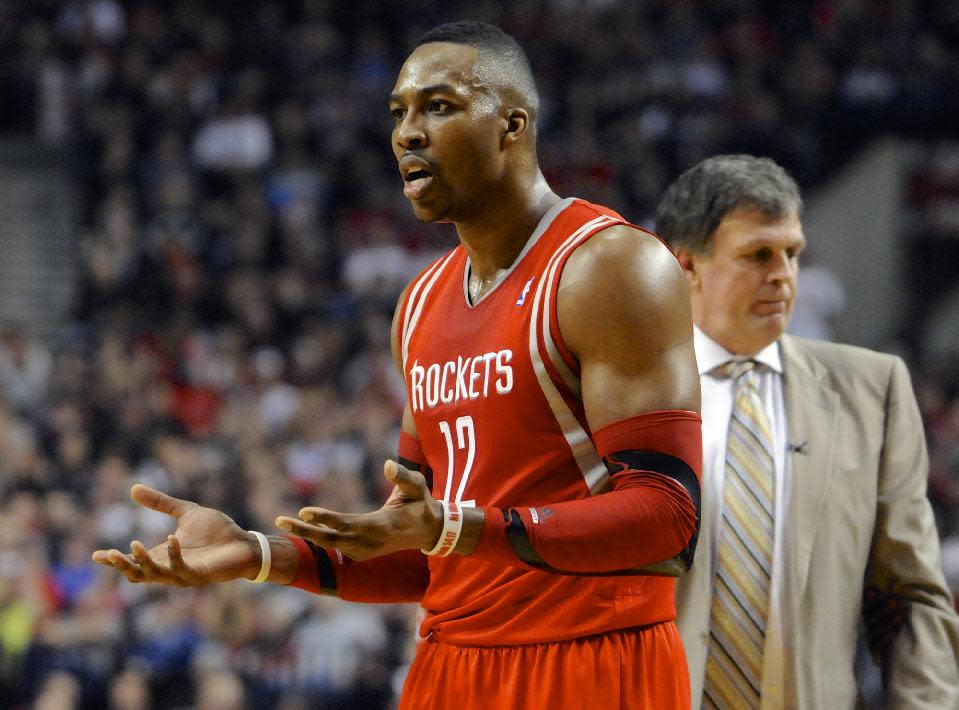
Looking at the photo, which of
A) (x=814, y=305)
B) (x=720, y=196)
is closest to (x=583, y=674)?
(x=720, y=196)

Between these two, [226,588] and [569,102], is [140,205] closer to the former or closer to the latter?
[569,102]

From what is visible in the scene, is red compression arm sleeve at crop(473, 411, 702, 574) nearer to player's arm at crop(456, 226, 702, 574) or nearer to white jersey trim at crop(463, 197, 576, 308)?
player's arm at crop(456, 226, 702, 574)

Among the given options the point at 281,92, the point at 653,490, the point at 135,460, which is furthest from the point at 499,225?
the point at 281,92

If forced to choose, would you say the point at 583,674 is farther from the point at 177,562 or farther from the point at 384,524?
the point at 177,562

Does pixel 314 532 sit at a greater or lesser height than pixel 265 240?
lesser

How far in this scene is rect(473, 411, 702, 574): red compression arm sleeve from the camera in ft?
8.50

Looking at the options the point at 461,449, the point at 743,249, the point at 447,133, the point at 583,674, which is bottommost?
the point at 583,674

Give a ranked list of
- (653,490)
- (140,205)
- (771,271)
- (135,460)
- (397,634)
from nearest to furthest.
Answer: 1. (653,490)
2. (771,271)
3. (397,634)
4. (135,460)
5. (140,205)

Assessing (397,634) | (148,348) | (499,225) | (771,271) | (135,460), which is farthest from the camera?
(148,348)

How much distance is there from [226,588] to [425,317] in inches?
220

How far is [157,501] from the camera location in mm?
2920

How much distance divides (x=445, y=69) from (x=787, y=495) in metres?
1.33

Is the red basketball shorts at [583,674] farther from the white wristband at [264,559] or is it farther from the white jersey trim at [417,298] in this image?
the white jersey trim at [417,298]

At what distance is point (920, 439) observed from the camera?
3.58m
